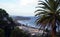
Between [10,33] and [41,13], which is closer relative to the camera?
[41,13]

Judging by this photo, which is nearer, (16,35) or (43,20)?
(43,20)

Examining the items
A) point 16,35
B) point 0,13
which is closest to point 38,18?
point 16,35

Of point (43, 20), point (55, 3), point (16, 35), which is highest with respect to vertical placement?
point (55, 3)

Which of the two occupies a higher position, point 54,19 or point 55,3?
point 55,3

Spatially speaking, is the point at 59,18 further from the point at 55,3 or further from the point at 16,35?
the point at 16,35

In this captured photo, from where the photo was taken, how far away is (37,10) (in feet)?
69.4

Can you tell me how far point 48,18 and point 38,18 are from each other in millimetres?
911

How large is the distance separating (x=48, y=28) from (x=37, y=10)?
1931 millimetres

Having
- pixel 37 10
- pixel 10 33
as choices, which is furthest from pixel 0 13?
pixel 37 10

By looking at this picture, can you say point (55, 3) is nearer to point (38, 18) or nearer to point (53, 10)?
point (53, 10)

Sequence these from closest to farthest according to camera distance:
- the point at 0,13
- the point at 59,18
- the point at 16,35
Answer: the point at 59,18 → the point at 16,35 → the point at 0,13

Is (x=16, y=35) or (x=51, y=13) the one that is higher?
(x=51, y=13)

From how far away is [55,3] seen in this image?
2119 centimetres

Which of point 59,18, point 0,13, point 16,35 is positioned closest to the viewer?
point 59,18
